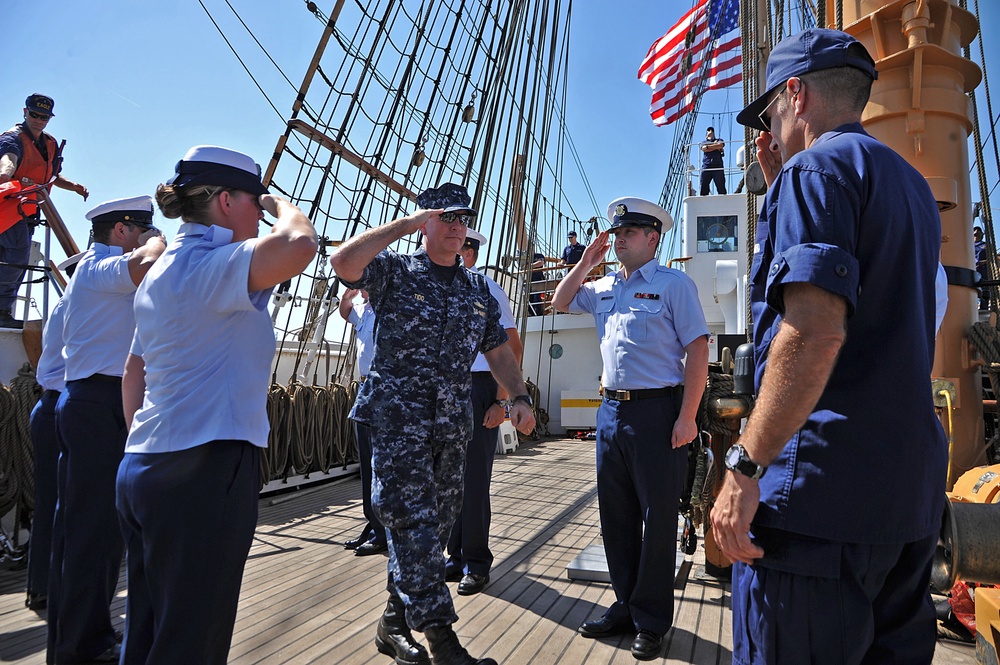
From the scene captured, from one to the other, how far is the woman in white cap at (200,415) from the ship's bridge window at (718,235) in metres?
11.6

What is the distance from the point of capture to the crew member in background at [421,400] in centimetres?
221

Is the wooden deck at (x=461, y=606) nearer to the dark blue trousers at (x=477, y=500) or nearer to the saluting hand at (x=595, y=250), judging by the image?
the dark blue trousers at (x=477, y=500)

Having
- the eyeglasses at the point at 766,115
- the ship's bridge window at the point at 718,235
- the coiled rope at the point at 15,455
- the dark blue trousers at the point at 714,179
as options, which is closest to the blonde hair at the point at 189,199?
the eyeglasses at the point at 766,115

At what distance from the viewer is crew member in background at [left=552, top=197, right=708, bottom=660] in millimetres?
2533

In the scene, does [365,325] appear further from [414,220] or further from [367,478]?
[414,220]

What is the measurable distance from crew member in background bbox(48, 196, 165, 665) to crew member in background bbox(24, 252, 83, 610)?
16.2 inches

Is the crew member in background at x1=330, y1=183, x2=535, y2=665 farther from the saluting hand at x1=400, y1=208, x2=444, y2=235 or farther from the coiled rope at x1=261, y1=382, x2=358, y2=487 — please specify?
the coiled rope at x1=261, y1=382, x2=358, y2=487

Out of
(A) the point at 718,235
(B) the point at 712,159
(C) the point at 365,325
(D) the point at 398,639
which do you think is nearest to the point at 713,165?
(B) the point at 712,159

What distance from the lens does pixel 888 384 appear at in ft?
3.87

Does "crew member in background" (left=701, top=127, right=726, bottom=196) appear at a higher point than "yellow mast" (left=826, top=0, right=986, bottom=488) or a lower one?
higher

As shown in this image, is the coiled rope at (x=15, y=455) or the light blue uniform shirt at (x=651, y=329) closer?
the light blue uniform shirt at (x=651, y=329)

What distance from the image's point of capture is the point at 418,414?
92.9 inches

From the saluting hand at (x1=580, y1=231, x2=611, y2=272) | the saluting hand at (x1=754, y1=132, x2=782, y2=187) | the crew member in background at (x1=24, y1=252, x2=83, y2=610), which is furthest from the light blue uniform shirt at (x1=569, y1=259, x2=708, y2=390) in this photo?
the crew member in background at (x1=24, y1=252, x2=83, y2=610)

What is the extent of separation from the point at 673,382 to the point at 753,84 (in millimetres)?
2190
